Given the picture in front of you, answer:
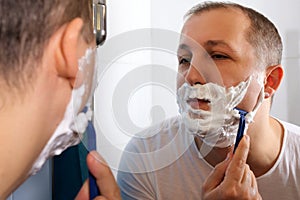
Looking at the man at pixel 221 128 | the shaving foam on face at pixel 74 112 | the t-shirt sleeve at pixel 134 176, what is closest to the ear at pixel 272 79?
the man at pixel 221 128

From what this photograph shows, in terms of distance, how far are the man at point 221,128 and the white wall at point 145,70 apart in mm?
20

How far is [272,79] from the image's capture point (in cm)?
74

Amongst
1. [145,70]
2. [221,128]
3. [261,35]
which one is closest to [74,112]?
[145,70]

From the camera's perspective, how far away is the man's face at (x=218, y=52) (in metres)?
0.70

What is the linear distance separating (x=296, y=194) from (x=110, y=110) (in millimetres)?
400

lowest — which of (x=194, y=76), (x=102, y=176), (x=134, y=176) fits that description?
(x=134, y=176)

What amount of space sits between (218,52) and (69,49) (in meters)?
0.40

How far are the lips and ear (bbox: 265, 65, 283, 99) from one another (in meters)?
0.14

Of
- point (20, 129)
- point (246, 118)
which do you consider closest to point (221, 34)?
point (246, 118)

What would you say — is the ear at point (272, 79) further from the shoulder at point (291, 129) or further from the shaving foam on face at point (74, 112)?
the shaving foam on face at point (74, 112)

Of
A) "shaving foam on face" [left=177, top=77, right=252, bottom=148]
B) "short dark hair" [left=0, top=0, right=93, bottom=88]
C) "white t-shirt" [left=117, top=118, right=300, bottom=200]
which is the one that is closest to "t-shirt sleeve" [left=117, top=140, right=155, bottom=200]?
"white t-shirt" [left=117, top=118, right=300, bottom=200]

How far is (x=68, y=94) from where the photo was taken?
421 millimetres

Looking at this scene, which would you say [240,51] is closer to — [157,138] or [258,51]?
[258,51]

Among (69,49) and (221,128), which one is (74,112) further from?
(221,128)
